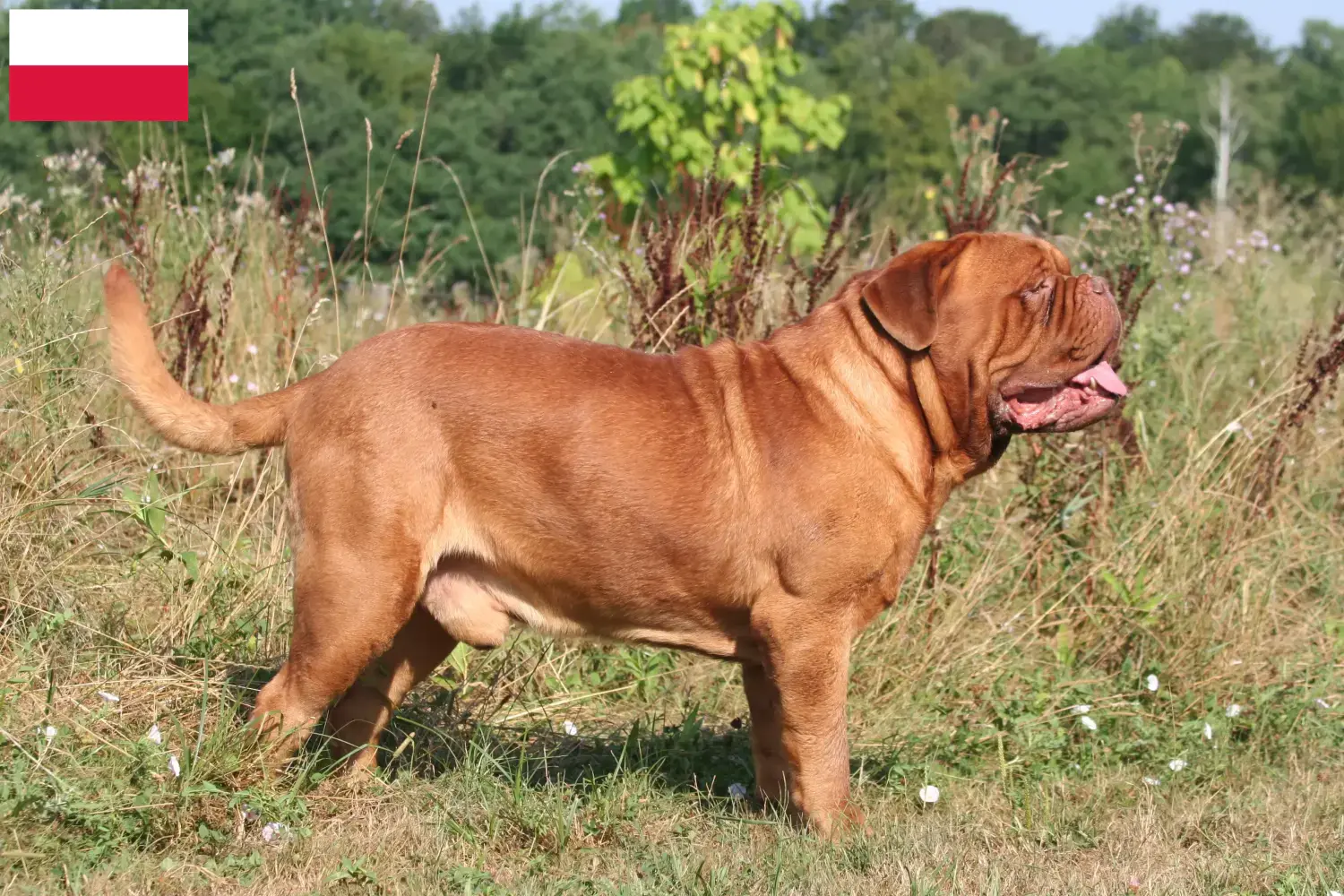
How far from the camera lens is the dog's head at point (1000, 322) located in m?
4.05

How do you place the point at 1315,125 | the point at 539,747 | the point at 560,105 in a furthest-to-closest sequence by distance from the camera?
the point at 1315,125
the point at 560,105
the point at 539,747

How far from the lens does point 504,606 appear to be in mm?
4176

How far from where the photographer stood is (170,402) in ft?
13.3

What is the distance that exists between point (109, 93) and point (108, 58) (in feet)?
0.95

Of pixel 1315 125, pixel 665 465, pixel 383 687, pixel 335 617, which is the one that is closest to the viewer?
pixel 335 617

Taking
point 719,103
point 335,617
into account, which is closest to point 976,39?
point 719,103

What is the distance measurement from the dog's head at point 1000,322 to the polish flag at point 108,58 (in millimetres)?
5072

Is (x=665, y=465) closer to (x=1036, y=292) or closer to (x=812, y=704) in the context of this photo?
(x=812, y=704)

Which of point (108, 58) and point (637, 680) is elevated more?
point (108, 58)

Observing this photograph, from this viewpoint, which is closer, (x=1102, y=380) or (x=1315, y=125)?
(x=1102, y=380)

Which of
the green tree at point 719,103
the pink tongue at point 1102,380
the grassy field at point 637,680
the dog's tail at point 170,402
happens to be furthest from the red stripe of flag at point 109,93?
the pink tongue at point 1102,380

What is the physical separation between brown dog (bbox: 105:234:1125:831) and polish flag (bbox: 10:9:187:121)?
14.4ft

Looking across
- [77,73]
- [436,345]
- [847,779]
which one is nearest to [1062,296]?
[847,779]

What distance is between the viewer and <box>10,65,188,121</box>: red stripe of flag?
778 centimetres
